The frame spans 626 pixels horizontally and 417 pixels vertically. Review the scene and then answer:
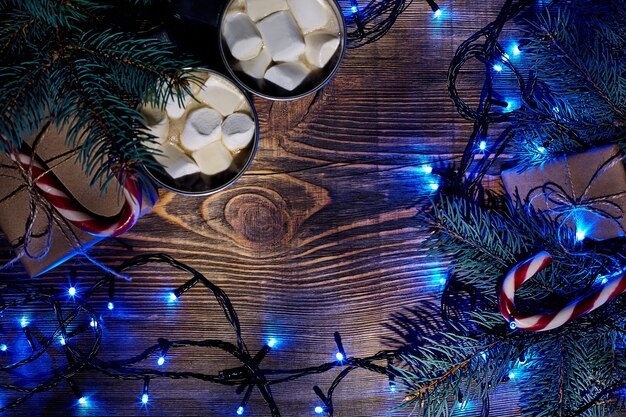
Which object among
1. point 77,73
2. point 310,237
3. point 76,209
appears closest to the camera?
point 77,73

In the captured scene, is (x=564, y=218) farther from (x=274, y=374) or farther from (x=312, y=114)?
(x=274, y=374)

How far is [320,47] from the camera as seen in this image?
1081 millimetres

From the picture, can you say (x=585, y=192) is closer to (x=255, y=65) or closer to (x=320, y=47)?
(x=320, y=47)

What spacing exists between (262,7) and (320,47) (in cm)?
14

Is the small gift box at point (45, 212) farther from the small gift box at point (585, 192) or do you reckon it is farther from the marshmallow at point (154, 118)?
the small gift box at point (585, 192)

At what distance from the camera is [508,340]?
3.62ft

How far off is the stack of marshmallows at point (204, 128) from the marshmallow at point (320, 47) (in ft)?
0.53

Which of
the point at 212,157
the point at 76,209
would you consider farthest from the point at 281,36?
the point at 76,209

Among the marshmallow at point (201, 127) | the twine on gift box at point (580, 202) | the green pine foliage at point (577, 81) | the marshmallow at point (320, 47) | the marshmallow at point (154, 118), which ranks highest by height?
the marshmallow at point (320, 47)

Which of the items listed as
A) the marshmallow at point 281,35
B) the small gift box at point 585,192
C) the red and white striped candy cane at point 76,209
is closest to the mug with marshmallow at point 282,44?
the marshmallow at point 281,35

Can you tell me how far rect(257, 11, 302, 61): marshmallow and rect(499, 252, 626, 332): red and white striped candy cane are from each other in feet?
2.00

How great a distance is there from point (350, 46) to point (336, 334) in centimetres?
65

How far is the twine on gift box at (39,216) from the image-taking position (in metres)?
1.04

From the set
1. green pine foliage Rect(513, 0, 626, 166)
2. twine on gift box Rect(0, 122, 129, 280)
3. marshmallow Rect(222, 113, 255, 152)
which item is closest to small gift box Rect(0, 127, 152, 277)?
twine on gift box Rect(0, 122, 129, 280)
